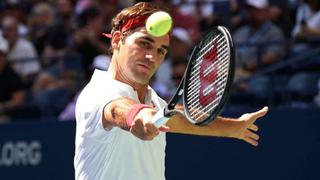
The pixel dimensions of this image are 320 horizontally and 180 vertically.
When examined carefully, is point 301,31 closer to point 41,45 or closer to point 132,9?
point 41,45

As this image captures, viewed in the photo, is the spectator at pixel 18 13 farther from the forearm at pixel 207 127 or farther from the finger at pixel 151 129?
the finger at pixel 151 129

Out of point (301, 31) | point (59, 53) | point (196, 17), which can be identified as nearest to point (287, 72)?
point (301, 31)

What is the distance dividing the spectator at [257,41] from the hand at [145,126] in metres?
4.92

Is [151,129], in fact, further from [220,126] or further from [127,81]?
[220,126]

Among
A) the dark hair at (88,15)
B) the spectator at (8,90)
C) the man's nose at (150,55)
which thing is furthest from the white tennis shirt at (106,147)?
Answer: the dark hair at (88,15)

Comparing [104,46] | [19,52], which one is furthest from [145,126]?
[19,52]

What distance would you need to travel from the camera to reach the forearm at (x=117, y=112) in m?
4.09

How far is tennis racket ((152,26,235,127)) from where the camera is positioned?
3.95 m

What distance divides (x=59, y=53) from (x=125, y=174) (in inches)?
243

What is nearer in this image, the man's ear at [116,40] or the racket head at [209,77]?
the racket head at [209,77]

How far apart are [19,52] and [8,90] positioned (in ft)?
2.78

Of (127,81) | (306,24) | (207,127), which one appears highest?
(127,81)

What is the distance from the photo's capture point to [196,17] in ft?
34.1

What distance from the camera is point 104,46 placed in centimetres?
1027
